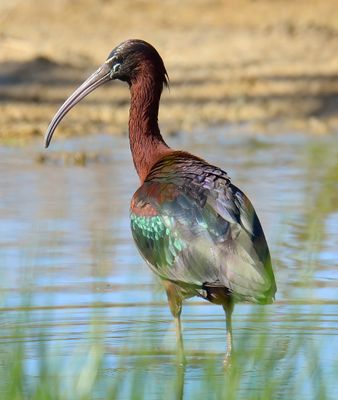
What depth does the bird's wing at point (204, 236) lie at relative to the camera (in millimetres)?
7074

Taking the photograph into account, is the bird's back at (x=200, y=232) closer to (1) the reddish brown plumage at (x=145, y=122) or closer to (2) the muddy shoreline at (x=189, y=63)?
(1) the reddish brown plumage at (x=145, y=122)

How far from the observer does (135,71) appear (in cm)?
844

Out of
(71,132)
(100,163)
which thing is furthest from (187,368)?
(71,132)

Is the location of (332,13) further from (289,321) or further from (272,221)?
(289,321)

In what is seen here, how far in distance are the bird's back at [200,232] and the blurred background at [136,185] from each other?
0.19m

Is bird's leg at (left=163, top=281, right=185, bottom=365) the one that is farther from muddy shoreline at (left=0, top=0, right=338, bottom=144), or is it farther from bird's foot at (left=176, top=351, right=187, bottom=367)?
muddy shoreline at (left=0, top=0, right=338, bottom=144)

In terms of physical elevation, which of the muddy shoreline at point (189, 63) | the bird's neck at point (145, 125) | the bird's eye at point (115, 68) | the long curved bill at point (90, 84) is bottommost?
the bird's neck at point (145, 125)

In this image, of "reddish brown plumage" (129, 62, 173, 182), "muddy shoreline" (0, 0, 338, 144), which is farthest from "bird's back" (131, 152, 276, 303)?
"muddy shoreline" (0, 0, 338, 144)

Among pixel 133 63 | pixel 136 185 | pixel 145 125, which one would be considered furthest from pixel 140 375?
pixel 136 185

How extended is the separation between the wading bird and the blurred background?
17 centimetres

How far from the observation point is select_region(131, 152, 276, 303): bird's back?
7.09m

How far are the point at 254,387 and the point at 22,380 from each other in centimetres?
100

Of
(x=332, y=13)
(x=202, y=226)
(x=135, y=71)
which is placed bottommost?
(x=202, y=226)

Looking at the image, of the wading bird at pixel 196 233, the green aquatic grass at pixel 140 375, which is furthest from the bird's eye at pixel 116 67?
the green aquatic grass at pixel 140 375
